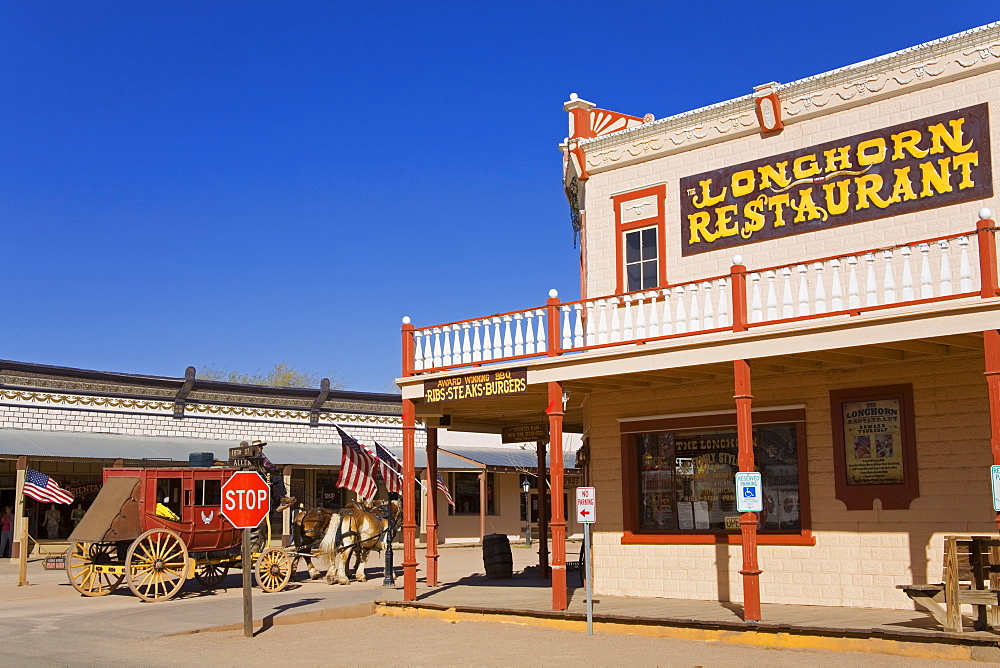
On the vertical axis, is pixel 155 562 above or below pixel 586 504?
below

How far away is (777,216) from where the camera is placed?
16062 millimetres

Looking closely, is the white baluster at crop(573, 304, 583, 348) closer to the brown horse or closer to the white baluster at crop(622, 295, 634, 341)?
the white baluster at crop(622, 295, 634, 341)

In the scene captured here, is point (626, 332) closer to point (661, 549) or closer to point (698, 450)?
point (698, 450)

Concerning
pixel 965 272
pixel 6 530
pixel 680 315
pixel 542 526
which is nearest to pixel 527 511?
pixel 542 526

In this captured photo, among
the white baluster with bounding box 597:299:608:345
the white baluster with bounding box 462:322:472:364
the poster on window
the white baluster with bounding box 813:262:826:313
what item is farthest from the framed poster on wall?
the white baluster with bounding box 462:322:472:364

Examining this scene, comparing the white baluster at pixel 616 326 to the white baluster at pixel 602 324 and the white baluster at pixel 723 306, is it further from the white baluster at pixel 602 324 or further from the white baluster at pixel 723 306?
the white baluster at pixel 723 306

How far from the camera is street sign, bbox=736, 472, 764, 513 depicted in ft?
41.5

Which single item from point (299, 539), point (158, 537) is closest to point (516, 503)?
point (299, 539)

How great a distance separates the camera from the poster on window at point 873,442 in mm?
14320

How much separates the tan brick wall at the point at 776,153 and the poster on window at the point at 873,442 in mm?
2315

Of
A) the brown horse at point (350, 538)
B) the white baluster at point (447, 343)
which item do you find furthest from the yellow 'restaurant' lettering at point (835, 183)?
the brown horse at point (350, 538)

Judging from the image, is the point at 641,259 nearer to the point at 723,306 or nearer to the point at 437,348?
the point at 723,306

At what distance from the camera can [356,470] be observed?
20.5 meters

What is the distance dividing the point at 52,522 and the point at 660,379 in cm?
Result: 2095
